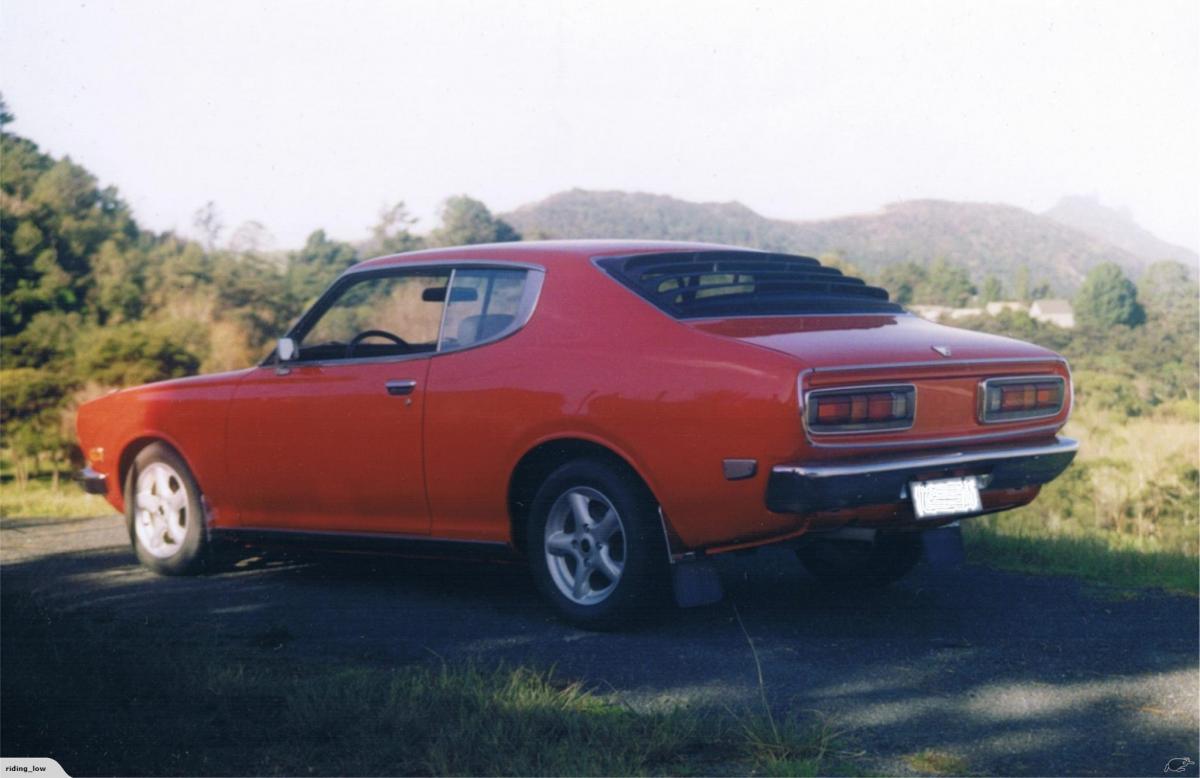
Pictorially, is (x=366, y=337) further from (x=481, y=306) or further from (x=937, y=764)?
(x=937, y=764)

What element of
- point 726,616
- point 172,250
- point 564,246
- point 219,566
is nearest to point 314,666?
point 726,616

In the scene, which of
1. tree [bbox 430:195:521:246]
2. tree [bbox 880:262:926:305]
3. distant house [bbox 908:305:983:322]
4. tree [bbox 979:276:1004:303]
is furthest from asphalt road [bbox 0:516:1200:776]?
tree [bbox 430:195:521:246]

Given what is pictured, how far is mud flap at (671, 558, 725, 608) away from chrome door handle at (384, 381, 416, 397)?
1498mm

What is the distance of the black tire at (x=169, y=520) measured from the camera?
688cm

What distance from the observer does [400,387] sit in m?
5.88

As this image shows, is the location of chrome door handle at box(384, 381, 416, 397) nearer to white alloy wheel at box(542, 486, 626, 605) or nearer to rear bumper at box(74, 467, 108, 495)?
white alloy wheel at box(542, 486, 626, 605)

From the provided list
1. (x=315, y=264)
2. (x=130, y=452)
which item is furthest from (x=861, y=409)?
(x=315, y=264)

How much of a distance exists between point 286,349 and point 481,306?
46.7 inches

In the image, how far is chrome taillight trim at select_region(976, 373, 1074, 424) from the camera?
16.8ft

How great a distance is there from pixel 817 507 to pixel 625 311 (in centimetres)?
115

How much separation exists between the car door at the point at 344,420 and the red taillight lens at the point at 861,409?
75.0 inches

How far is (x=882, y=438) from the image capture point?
4809 mm

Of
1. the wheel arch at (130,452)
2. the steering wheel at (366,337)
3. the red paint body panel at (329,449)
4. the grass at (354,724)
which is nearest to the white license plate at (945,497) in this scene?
the grass at (354,724)

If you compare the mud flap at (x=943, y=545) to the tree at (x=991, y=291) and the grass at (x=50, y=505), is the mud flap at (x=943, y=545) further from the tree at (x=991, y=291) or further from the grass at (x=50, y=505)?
the tree at (x=991, y=291)
